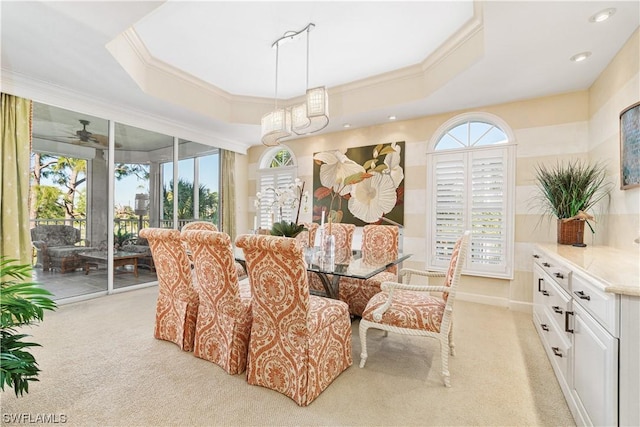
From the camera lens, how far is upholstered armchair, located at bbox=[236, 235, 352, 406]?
1632 mm

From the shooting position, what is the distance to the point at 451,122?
13.0 feet

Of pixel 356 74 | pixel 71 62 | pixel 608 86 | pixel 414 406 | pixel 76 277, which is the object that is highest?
pixel 356 74

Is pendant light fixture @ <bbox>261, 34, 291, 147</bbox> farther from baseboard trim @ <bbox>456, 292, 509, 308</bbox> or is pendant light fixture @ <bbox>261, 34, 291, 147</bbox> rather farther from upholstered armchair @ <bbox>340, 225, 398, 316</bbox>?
baseboard trim @ <bbox>456, 292, 509, 308</bbox>

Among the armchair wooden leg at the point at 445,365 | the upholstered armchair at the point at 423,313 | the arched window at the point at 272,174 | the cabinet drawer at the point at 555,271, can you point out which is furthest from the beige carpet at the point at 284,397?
the arched window at the point at 272,174

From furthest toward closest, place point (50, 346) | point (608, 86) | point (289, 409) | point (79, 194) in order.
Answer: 1. point (79, 194)
2. point (608, 86)
3. point (50, 346)
4. point (289, 409)

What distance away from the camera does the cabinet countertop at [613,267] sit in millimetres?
1214

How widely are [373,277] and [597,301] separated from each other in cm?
188

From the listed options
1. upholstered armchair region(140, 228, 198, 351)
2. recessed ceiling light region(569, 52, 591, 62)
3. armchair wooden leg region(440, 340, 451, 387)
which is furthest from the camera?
recessed ceiling light region(569, 52, 591, 62)

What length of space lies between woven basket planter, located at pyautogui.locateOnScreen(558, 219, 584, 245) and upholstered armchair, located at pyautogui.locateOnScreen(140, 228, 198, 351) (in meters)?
3.43

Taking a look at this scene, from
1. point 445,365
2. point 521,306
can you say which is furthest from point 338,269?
point 521,306

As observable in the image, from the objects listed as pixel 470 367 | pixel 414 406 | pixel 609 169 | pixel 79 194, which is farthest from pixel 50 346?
pixel 609 169

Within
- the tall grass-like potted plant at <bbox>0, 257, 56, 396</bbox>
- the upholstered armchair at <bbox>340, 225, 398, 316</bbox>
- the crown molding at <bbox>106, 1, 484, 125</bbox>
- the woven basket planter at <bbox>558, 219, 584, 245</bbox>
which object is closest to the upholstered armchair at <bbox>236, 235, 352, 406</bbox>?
the tall grass-like potted plant at <bbox>0, 257, 56, 396</bbox>

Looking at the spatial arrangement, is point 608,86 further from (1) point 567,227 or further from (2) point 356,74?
(2) point 356,74

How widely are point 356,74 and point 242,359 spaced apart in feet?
11.5
